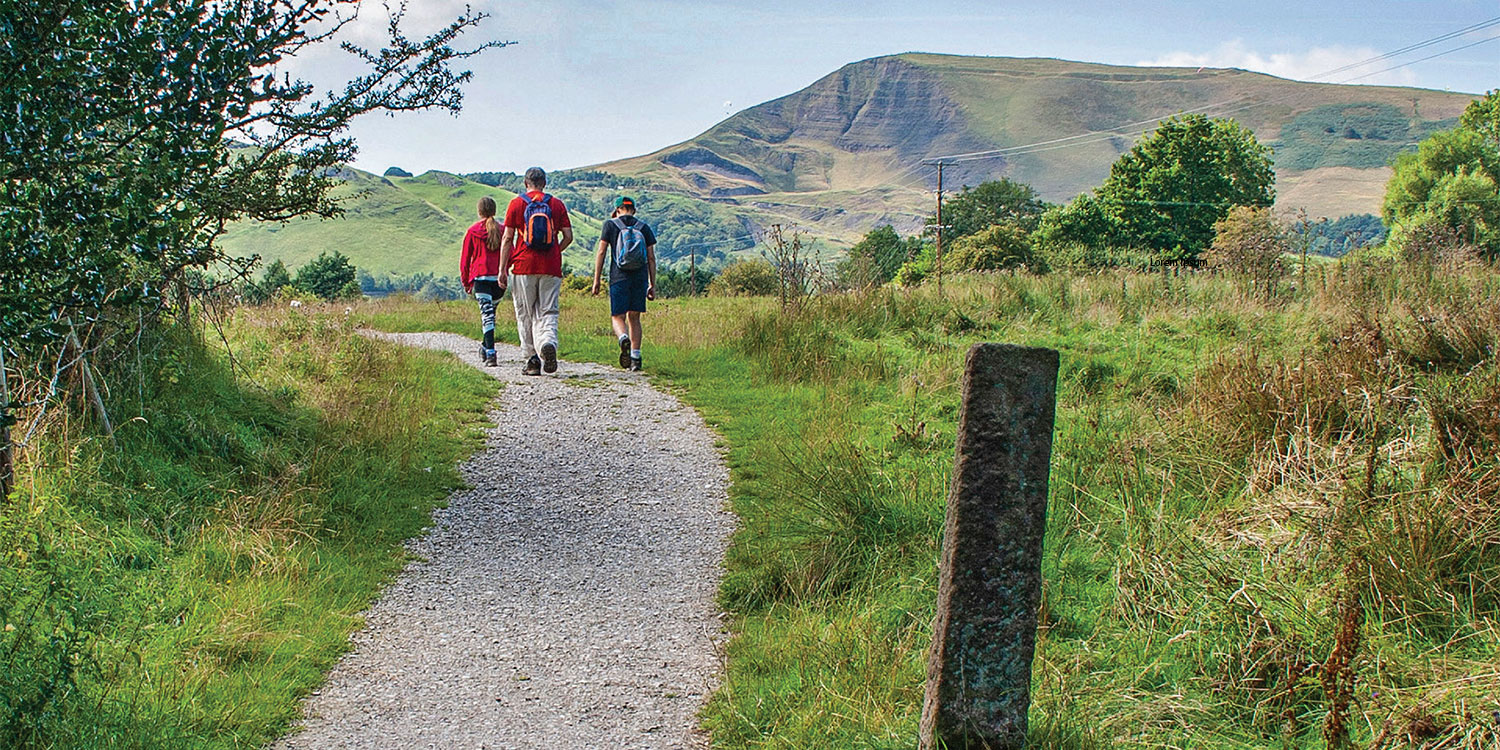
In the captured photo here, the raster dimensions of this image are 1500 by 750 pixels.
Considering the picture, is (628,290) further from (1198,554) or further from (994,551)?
(994,551)

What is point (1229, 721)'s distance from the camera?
11.4ft

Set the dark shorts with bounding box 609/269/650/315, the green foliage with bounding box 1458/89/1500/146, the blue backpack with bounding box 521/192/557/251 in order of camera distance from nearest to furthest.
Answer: the blue backpack with bounding box 521/192/557/251 → the dark shorts with bounding box 609/269/650/315 → the green foliage with bounding box 1458/89/1500/146

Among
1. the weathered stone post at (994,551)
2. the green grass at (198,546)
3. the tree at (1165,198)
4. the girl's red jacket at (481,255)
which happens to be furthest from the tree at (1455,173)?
the weathered stone post at (994,551)

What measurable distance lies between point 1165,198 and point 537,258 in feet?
214

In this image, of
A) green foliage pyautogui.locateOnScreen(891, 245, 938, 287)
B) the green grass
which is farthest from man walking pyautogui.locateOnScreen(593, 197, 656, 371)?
green foliage pyautogui.locateOnScreen(891, 245, 938, 287)

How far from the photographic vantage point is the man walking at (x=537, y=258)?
1083cm

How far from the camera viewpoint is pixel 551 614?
200 inches

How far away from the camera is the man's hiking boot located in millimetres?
11227

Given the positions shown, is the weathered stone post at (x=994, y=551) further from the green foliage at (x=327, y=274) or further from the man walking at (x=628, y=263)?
the green foliage at (x=327, y=274)

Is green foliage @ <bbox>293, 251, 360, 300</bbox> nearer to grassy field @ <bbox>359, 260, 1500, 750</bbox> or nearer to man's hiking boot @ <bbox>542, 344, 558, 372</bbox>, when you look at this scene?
man's hiking boot @ <bbox>542, 344, 558, 372</bbox>

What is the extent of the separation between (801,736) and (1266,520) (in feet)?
8.45

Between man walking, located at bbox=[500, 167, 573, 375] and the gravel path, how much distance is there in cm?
280

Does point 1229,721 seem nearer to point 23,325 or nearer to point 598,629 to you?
point 598,629

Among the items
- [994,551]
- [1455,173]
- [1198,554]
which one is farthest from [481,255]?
[1455,173]
